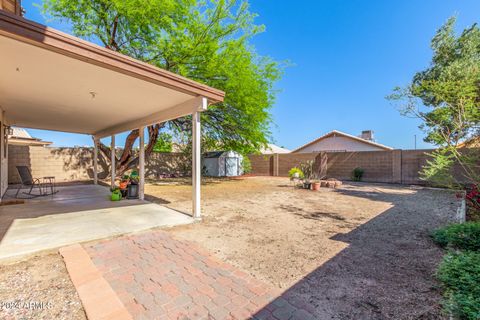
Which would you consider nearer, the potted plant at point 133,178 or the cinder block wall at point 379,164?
the potted plant at point 133,178

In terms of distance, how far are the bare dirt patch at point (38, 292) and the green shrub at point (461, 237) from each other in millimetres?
4852

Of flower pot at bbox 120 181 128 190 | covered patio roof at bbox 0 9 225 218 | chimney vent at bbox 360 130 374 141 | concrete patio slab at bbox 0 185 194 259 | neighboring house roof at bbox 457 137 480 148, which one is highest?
chimney vent at bbox 360 130 374 141

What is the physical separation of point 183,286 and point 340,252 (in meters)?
2.29

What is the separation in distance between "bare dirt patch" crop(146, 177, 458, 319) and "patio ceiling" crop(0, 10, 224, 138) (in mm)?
2744

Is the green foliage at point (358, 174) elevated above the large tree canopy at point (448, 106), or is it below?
below

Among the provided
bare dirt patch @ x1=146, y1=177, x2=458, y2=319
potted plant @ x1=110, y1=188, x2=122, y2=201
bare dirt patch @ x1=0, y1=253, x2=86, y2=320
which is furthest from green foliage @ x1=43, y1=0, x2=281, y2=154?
bare dirt patch @ x1=0, y1=253, x2=86, y2=320

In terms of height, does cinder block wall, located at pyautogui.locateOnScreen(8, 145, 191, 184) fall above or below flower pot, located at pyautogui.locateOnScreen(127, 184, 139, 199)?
above

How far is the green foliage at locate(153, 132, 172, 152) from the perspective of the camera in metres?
18.6

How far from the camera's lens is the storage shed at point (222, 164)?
749 inches

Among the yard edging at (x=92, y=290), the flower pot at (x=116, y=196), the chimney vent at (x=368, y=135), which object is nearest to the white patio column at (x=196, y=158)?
the yard edging at (x=92, y=290)

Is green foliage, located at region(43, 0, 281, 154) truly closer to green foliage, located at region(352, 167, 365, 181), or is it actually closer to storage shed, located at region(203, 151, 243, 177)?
green foliage, located at region(352, 167, 365, 181)

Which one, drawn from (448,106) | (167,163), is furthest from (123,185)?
(167,163)

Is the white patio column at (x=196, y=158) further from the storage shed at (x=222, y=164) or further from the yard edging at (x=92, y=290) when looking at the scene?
the storage shed at (x=222, y=164)

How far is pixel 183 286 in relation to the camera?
2.38 m
